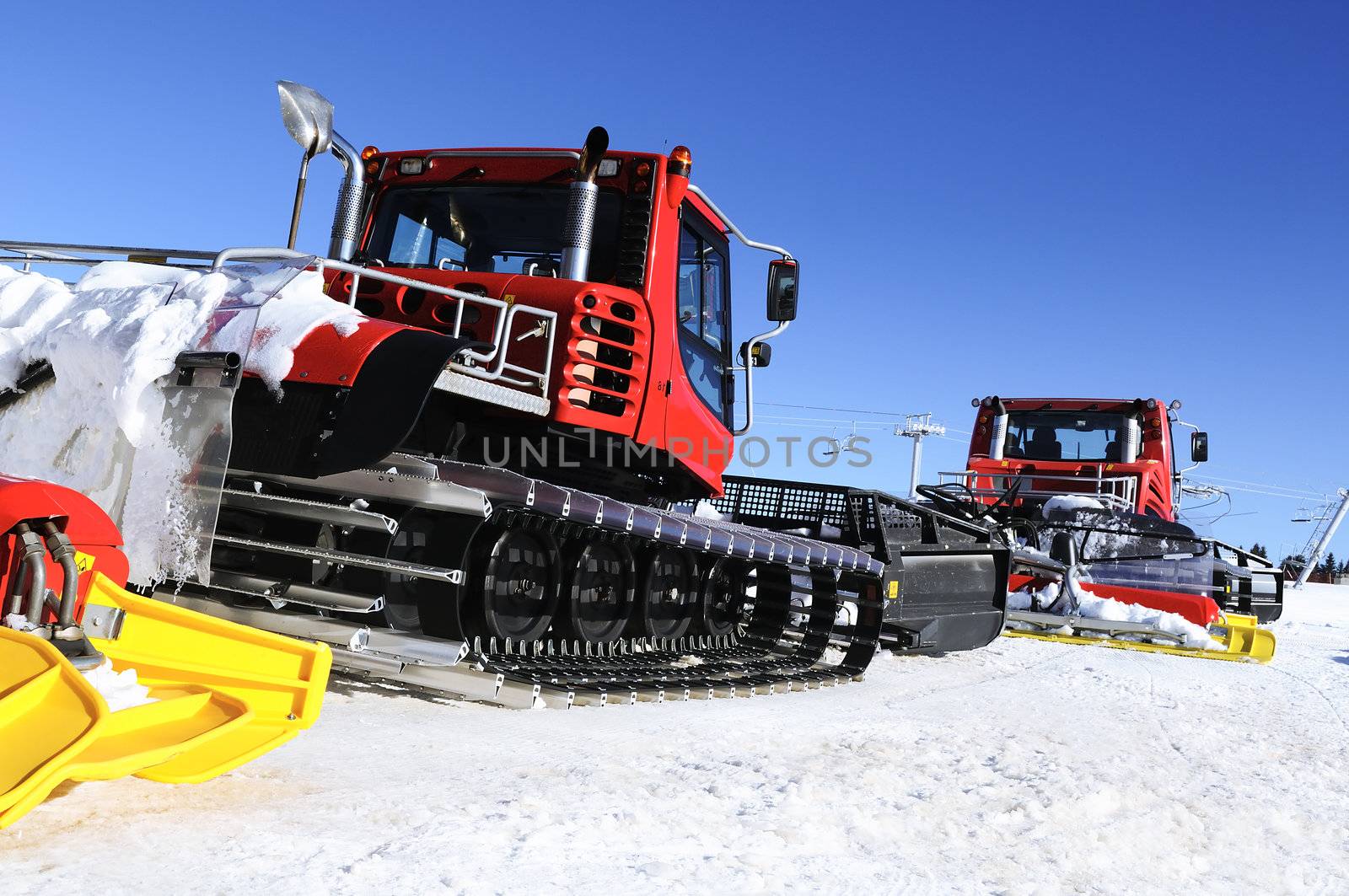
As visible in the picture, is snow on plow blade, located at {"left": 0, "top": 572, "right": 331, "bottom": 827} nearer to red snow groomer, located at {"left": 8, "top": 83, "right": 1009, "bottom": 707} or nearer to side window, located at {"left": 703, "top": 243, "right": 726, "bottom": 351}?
red snow groomer, located at {"left": 8, "top": 83, "right": 1009, "bottom": 707}

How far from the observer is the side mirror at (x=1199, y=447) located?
13.0 m

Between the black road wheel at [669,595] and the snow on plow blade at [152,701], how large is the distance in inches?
114

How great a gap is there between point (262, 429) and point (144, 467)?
384 millimetres

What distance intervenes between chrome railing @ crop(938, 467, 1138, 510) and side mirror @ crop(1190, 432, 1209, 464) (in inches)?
62.1

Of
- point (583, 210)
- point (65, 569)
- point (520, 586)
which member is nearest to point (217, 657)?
point (65, 569)

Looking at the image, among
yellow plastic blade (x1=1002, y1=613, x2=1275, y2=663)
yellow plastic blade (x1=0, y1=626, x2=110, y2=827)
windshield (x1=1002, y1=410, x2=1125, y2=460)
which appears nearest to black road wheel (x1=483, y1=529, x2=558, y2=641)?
yellow plastic blade (x1=0, y1=626, x2=110, y2=827)

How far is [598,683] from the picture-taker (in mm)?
4332

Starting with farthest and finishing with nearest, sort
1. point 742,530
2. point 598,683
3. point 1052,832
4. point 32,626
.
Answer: point 742,530
point 598,683
point 1052,832
point 32,626

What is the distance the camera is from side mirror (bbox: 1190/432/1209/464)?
1304cm

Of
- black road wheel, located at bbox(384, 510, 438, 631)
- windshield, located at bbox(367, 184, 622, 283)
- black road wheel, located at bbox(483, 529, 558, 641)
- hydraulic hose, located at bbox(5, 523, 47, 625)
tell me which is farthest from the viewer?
windshield, located at bbox(367, 184, 622, 283)

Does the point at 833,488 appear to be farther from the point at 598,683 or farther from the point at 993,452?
the point at 993,452

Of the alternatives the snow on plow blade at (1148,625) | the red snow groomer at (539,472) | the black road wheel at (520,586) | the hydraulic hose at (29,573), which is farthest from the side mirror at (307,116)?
the snow on plow blade at (1148,625)

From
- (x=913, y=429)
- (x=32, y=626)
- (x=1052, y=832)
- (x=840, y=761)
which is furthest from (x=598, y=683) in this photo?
(x=913, y=429)

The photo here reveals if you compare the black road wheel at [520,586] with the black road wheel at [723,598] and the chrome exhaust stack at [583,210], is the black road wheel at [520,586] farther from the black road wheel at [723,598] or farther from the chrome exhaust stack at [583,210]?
the black road wheel at [723,598]
